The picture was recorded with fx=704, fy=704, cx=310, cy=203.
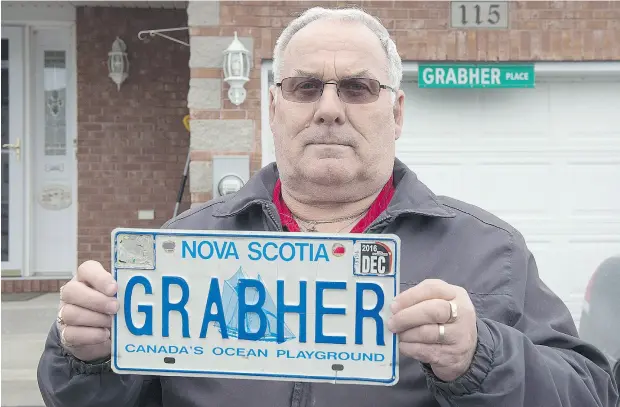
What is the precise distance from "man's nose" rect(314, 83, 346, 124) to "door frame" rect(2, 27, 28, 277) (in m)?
6.98

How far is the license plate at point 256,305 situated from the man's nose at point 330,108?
1.22 ft

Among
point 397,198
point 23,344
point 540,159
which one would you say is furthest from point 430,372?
point 540,159

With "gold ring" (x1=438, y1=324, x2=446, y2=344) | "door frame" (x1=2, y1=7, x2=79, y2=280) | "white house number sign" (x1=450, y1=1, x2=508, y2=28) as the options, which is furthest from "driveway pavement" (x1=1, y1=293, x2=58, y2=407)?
"white house number sign" (x1=450, y1=1, x2=508, y2=28)

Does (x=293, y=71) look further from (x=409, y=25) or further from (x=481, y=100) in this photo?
(x=481, y=100)

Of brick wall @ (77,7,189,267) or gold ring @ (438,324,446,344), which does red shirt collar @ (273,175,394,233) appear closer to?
gold ring @ (438,324,446,344)

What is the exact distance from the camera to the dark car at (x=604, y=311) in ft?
11.7

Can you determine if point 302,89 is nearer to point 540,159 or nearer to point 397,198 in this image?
point 397,198

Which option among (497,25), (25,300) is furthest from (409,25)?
(25,300)

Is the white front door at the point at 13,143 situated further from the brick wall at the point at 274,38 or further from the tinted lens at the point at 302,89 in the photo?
the tinted lens at the point at 302,89

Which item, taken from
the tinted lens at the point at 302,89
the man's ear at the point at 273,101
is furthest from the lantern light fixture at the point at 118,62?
the tinted lens at the point at 302,89

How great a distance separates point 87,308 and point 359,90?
2.83ft

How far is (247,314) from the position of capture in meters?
1.60

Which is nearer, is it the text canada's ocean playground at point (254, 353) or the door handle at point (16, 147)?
the text canada's ocean playground at point (254, 353)

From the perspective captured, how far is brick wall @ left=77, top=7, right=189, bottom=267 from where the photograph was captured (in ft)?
25.8
